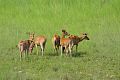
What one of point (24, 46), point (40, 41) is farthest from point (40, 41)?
point (24, 46)

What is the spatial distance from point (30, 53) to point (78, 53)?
6.48 feet

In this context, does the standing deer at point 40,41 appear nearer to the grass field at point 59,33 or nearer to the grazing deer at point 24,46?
the grass field at point 59,33

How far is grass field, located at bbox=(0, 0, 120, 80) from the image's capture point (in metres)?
12.8

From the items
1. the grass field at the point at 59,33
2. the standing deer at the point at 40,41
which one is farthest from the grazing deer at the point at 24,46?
the standing deer at the point at 40,41

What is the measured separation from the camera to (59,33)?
20281mm

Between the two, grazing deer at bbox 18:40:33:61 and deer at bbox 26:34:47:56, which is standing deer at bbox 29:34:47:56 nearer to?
deer at bbox 26:34:47:56

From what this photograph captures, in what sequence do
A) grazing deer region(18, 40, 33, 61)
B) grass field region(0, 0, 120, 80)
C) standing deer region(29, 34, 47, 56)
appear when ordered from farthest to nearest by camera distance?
standing deer region(29, 34, 47, 56) < grazing deer region(18, 40, 33, 61) < grass field region(0, 0, 120, 80)

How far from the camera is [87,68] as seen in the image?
13.6 meters

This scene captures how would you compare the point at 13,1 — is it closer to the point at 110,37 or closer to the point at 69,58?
the point at 110,37

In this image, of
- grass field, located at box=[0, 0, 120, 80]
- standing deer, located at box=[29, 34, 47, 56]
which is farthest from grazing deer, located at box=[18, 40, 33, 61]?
standing deer, located at box=[29, 34, 47, 56]

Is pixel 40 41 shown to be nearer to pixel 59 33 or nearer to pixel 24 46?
pixel 24 46

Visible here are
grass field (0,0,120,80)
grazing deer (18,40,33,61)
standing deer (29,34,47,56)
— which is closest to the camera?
grass field (0,0,120,80)

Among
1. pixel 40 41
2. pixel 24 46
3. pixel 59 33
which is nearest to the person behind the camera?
Result: pixel 24 46

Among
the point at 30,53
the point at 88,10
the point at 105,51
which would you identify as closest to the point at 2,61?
the point at 30,53
